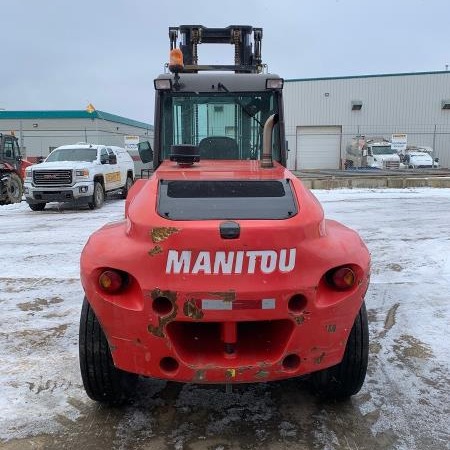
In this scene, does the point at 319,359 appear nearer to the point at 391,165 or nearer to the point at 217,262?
the point at 217,262

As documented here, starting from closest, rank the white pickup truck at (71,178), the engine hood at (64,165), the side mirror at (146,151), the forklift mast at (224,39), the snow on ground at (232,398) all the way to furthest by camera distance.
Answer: the snow on ground at (232,398), the side mirror at (146,151), the forklift mast at (224,39), the white pickup truck at (71,178), the engine hood at (64,165)

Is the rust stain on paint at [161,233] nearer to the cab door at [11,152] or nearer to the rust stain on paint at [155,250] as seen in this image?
the rust stain on paint at [155,250]

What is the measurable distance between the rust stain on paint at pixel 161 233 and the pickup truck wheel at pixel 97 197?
1216cm

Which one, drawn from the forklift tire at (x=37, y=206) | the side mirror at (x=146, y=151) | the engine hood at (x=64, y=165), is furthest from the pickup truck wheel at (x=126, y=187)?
the side mirror at (x=146, y=151)

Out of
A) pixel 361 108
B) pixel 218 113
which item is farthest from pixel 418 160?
pixel 218 113

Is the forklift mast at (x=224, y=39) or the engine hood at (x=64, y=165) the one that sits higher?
the forklift mast at (x=224, y=39)

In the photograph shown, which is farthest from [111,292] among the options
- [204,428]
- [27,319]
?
[27,319]

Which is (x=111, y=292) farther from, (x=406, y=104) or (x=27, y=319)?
(x=406, y=104)

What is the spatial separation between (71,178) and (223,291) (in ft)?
40.3

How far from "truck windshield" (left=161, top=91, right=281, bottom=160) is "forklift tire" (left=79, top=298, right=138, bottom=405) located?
211 centimetres

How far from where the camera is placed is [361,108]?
116 ft

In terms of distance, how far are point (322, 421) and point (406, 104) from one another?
35.3 metres

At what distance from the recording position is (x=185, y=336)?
9.39ft

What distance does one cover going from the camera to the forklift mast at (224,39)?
7953 mm
